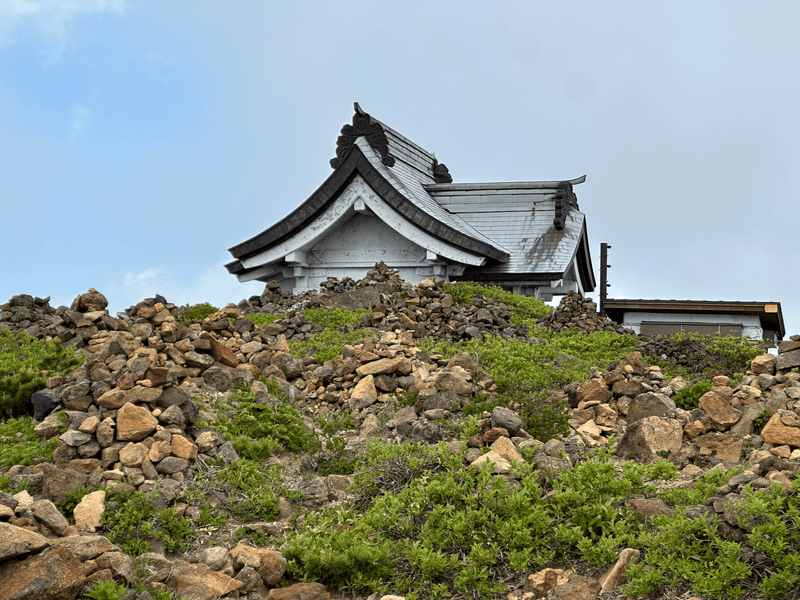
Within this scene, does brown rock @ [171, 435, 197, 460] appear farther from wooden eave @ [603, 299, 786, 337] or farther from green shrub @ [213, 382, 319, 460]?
wooden eave @ [603, 299, 786, 337]

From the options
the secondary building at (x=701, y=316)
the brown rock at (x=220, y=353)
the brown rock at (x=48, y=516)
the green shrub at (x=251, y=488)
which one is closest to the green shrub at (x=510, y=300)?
the secondary building at (x=701, y=316)

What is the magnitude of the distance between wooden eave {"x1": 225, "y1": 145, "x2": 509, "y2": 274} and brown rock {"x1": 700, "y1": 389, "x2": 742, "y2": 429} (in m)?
10.9

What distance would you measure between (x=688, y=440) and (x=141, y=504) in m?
4.79

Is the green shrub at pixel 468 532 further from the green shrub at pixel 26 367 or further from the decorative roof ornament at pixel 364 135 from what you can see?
the decorative roof ornament at pixel 364 135

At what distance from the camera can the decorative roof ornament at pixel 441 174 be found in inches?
963

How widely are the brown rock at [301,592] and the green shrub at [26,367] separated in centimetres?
378

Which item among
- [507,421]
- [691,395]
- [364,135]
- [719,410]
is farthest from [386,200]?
[507,421]

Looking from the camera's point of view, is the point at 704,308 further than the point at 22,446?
Yes

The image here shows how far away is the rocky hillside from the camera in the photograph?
4328 mm

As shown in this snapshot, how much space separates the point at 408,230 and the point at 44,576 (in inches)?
582

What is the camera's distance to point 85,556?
13.9ft

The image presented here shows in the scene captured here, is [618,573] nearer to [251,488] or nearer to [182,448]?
[251,488]

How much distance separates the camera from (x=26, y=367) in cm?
737

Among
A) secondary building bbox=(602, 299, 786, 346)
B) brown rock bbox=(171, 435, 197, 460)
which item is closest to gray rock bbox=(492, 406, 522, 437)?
brown rock bbox=(171, 435, 197, 460)
